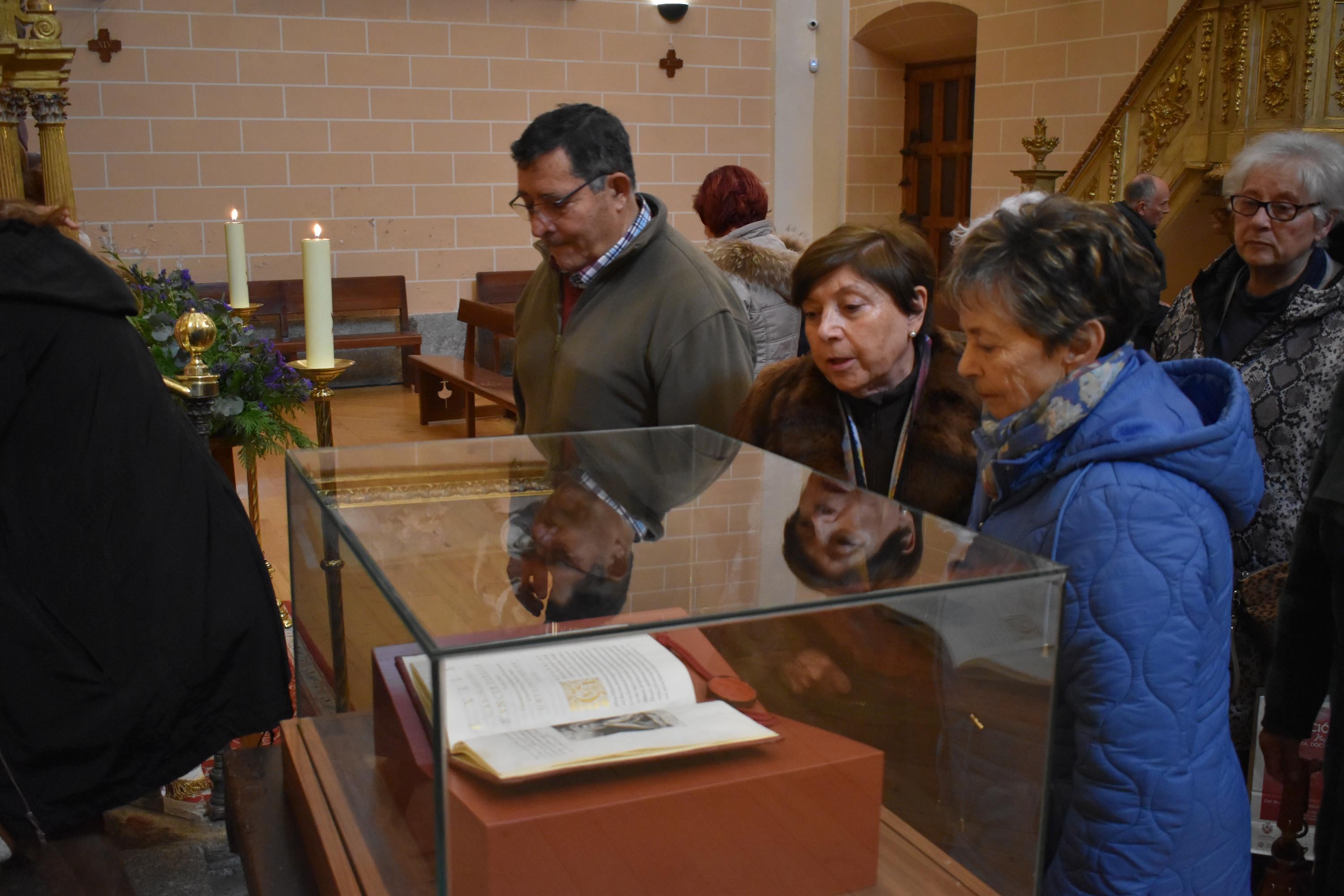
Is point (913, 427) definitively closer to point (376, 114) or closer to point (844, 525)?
point (844, 525)

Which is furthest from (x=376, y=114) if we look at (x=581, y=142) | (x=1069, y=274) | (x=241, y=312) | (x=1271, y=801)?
(x=1069, y=274)

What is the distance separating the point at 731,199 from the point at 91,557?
8.73 feet

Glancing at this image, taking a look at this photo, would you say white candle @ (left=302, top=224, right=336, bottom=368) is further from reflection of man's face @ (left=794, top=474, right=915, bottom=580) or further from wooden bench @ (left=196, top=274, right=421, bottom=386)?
wooden bench @ (left=196, top=274, right=421, bottom=386)

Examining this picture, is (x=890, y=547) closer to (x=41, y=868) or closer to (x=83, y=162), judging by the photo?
(x=41, y=868)

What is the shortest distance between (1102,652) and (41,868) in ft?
5.73

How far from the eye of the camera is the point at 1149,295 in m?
1.40

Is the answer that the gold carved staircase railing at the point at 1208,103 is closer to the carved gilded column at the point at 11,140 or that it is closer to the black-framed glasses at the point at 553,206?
the black-framed glasses at the point at 553,206

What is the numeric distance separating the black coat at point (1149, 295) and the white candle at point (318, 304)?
1.31 metres

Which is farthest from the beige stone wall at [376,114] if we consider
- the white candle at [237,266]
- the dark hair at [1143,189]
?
the white candle at [237,266]

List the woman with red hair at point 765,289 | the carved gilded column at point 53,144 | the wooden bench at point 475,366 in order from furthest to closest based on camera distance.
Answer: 1. the wooden bench at point 475,366
2. the woman with red hair at point 765,289
3. the carved gilded column at point 53,144

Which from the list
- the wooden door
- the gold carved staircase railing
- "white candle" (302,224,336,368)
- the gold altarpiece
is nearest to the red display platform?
"white candle" (302,224,336,368)

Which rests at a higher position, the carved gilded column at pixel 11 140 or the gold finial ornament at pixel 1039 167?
the gold finial ornament at pixel 1039 167

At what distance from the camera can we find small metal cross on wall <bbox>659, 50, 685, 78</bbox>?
29.7ft

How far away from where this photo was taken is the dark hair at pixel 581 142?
89.3 inches
